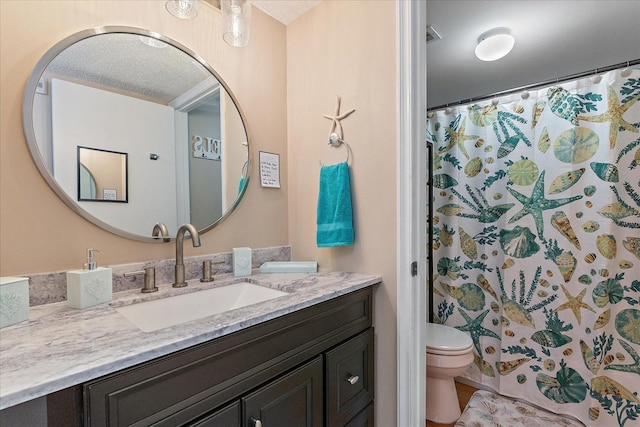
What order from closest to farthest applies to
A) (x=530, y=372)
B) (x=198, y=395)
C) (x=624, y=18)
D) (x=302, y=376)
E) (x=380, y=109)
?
(x=198, y=395) → (x=302, y=376) → (x=380, y=109) → (x=624, y=18) → (x=530, y=372)

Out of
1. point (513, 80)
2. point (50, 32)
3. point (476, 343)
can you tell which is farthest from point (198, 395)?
point (513, 80)

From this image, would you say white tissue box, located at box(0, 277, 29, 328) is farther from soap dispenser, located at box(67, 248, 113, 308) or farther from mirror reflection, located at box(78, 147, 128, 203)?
mirror reflection, located at box(78, 147, 128, 203)

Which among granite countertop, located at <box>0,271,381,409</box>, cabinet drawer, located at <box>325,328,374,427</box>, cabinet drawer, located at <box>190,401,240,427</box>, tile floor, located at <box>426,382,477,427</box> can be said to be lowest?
tile floor, located at <box>426,382,477,427</box>

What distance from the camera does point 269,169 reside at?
5.10ft

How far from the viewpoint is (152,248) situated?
1.15 metres

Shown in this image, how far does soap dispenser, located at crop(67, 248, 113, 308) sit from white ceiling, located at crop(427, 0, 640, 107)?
1850 mm

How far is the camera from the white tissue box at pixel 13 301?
73 cm

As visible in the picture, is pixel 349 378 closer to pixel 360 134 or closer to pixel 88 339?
pixel 88 339

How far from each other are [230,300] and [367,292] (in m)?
0.54

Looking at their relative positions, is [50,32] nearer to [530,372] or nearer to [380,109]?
[380,109]

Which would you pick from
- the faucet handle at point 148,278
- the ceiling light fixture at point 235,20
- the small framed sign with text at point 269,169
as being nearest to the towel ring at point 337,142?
the small framed sign with text at point 269,169

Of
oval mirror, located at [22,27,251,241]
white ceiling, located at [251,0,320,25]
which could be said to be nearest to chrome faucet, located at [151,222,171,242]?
oval mirror, located at [22,27,251,241]

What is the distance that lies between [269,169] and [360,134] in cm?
51

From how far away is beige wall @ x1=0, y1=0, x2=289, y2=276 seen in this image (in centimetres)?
86
